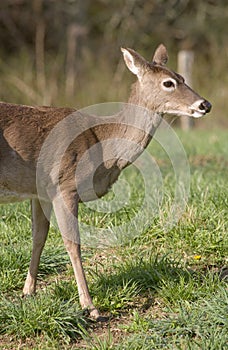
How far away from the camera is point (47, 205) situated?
443 cm

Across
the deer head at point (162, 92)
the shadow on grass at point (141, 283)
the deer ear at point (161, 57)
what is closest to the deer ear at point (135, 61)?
the deer head at point (162, 92)

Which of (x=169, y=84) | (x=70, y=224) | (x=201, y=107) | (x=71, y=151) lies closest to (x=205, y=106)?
(x=201, y=107)

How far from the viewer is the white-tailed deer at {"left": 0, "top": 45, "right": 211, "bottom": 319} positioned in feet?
13.8

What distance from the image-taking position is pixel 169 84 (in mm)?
4535

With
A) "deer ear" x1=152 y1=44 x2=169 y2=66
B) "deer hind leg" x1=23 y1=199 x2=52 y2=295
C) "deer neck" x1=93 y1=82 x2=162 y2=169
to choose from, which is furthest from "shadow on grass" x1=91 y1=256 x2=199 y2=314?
"deer ear" x1=152 y1=44 x2=169 y2=66

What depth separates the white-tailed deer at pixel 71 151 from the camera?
4211 mm

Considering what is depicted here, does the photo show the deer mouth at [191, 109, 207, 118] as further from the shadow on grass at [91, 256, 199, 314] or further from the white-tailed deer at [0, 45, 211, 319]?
the shadow on grass at [91, 256, 199, 314]

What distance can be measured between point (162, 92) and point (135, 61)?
28 cm

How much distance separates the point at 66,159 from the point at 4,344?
1.21m

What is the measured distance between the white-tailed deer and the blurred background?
9.96m

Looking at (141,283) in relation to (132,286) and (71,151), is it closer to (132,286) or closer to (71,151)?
(132,286)

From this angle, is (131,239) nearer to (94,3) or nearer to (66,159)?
(66,159)

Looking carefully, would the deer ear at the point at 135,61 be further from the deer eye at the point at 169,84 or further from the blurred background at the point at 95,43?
the blurred background at the point at 95,43

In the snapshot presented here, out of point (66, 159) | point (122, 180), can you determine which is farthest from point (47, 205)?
point (122, 180)
